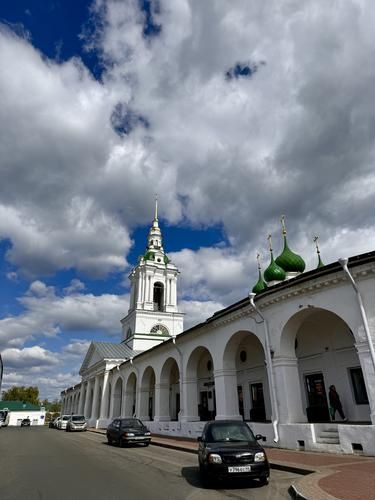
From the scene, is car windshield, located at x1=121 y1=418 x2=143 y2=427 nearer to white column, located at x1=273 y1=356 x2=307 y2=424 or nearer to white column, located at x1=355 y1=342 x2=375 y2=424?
white column, located at x1=273 y1=356 x2=307 y2=424

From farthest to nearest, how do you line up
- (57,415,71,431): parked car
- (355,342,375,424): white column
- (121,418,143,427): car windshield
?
(57,415,71,431): parked car → (121,418,143,427): car windshield → (355,342,375,424): white column

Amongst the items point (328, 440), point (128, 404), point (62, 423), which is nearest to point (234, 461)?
point (328, 440)

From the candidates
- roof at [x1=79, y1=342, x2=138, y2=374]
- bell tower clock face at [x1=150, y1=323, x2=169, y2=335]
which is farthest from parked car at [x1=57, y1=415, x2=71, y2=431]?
bell tower clock face at [x1=150, y1=323, x2=169, y2=335]

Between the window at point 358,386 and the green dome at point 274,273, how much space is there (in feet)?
28.4

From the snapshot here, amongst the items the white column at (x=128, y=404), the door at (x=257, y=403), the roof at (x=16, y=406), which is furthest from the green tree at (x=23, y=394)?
the door at (x=257, y=403)

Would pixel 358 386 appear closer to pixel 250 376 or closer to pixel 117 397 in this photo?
pixel 250 376

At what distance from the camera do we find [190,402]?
817 inches

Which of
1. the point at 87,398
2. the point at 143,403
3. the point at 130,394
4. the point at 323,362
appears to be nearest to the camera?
the point at 323,362

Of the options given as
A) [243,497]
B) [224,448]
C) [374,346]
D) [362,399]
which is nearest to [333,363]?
[362,399]

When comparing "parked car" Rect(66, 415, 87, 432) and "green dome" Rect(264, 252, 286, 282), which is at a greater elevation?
"green dome" Rect(264, 252, 286, 282)

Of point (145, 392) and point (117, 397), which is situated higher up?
point (117, 397)

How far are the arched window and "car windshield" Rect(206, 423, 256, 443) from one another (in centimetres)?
3777

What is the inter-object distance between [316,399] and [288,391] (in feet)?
11.8

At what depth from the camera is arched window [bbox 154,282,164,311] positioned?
47406 millimetres
